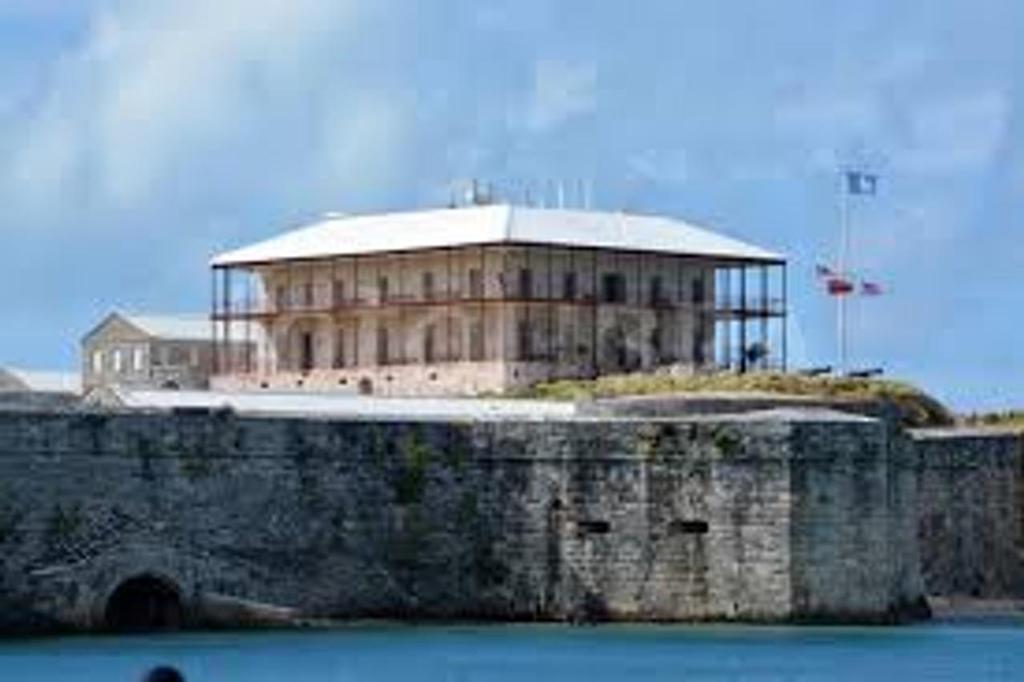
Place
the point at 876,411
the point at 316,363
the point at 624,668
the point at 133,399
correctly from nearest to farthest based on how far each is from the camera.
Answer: the point at 624,668
the point at 876,411
the point at 133,399
the point at 316,363

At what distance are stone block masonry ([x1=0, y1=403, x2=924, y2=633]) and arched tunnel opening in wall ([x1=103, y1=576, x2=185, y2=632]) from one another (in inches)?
1.8

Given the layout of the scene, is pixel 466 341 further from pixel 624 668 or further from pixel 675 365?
pixel 624 668

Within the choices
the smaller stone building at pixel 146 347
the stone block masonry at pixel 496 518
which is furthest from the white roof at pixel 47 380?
Result: the stone block masonry at pixel 496 518

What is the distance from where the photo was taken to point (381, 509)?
51000mm

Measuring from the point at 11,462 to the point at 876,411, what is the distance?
15482 millimetres

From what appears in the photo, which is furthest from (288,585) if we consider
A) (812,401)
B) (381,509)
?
(812,401)

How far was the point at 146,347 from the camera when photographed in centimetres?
10919

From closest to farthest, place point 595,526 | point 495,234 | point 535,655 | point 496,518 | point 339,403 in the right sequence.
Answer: point 535,655
point 595,526
point 496,518
point 339,403
point 495,234

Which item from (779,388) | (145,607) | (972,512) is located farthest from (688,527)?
(779,388)

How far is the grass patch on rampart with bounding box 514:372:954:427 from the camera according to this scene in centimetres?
6600

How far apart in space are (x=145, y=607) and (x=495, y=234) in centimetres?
3158

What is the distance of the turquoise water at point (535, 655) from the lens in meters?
41.9

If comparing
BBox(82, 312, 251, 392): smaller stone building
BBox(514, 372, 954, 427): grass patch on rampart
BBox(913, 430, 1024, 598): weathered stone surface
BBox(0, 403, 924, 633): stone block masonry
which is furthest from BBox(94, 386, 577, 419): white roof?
BBox(82, 312, 251, 392): smaller stone building

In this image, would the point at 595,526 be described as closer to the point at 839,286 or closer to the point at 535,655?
the point at 535,655
